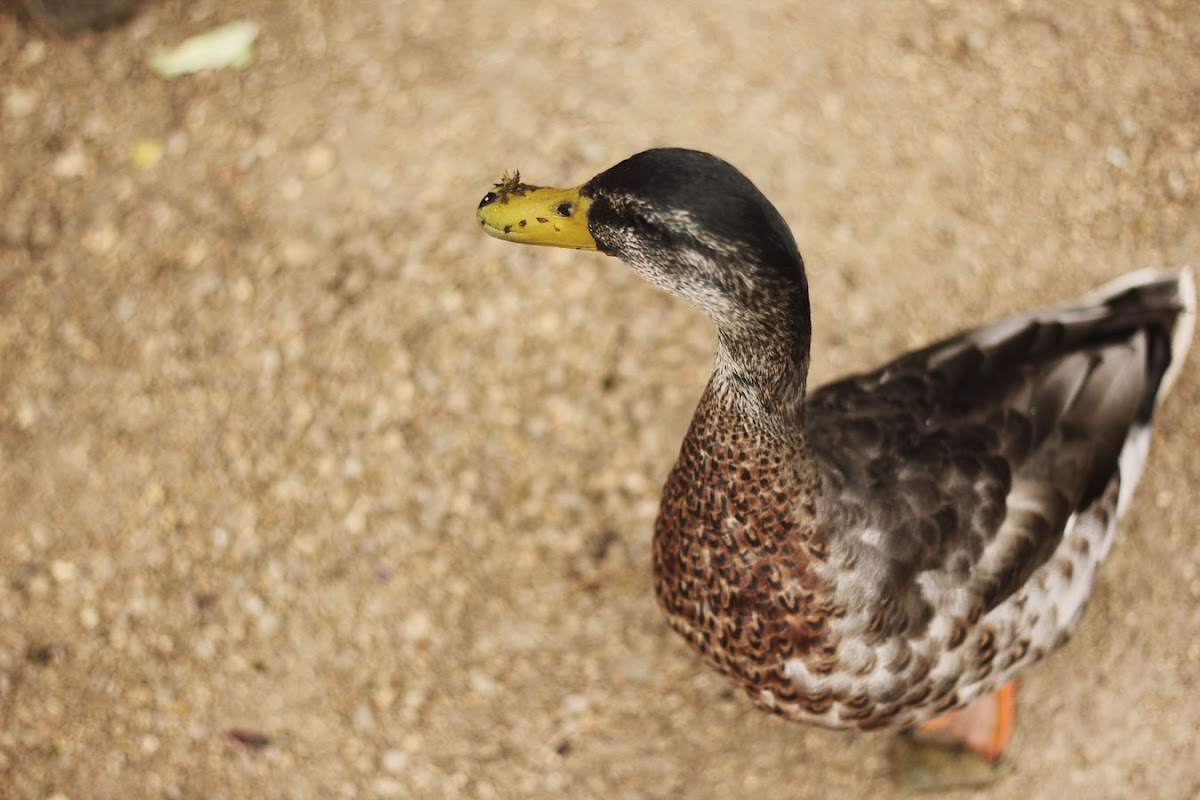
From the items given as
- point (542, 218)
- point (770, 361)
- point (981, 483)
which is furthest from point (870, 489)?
point (542, 218)

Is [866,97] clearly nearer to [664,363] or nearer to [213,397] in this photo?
[664,363]

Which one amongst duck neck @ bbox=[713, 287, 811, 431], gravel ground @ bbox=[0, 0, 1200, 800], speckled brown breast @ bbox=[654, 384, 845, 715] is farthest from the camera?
gravel ground @ bbox=[0, 0, 1200, 800]

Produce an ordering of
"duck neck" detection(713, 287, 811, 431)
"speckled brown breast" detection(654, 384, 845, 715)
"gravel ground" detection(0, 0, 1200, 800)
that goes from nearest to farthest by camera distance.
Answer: "duck neck" detection(713, 287, 811, 431)
"speckled brown breast" detection(654, 384, 845, 715)
"gravel ground" detection(0, 0, 1200, 800)

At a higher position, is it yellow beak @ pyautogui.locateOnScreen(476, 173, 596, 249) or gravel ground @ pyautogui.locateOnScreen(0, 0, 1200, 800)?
yellow beak @ pyautogui.locateOnScreen(476, 173, 596, 249)

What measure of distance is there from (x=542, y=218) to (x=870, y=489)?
0.96 metres

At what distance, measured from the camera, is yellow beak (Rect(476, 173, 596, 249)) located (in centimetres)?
184

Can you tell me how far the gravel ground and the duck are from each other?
620 millimetres

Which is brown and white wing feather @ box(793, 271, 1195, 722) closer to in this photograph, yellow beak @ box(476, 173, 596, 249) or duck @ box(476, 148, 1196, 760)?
duck @ box(476, 148, 1196, 760)

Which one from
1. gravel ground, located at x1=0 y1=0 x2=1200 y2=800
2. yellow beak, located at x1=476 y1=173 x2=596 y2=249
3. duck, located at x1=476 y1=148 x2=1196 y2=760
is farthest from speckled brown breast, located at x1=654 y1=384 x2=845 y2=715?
gravel ground, located at x1=0 y1=0 x2=1200 y2=800

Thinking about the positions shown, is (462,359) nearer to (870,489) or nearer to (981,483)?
(870,489)

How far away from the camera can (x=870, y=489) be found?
2.23 metres

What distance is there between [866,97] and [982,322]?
0.94 metres

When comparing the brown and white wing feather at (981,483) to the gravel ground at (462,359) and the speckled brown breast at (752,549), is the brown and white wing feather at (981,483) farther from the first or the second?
the gravel ground at (462,359)

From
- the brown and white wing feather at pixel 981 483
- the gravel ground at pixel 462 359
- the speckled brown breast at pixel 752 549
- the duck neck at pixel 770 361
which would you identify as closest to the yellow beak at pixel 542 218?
the duck neck at pixel 770 361
